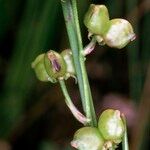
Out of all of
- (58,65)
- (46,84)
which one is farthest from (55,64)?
(46,84)

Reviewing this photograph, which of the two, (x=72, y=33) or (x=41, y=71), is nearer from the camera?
(x=72, y=33)

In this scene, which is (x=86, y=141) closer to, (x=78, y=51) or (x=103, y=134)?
(x=103, y=134)

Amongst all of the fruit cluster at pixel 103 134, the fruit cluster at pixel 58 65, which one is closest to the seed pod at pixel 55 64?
the fruit cluster at pixel 58 65

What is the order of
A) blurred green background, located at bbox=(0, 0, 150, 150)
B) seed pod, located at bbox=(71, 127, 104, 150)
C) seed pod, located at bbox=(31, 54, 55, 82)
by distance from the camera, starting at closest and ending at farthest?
seed pod, located at bbox=(71, 127, 104, 150) → seed pod, located at bbox=(31, 54, 55, 82) → blurred green background, located at bbox=(0, 0, 150, 150)

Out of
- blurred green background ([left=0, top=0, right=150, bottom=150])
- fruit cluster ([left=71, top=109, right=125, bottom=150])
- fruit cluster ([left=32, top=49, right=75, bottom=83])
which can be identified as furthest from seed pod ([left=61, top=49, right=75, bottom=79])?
blurred green background ([left=0, top=0, right=150, bottom=150])

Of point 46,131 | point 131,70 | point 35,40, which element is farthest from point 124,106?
point 35,40

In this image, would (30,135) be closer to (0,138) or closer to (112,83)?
(0,138)

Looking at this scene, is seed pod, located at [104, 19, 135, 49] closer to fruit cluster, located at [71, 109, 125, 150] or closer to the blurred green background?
fruit cluster, located at [71, 109, 125, 150]

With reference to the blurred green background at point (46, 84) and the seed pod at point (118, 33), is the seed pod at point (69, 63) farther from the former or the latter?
the blurred green background at point (46, 84)
